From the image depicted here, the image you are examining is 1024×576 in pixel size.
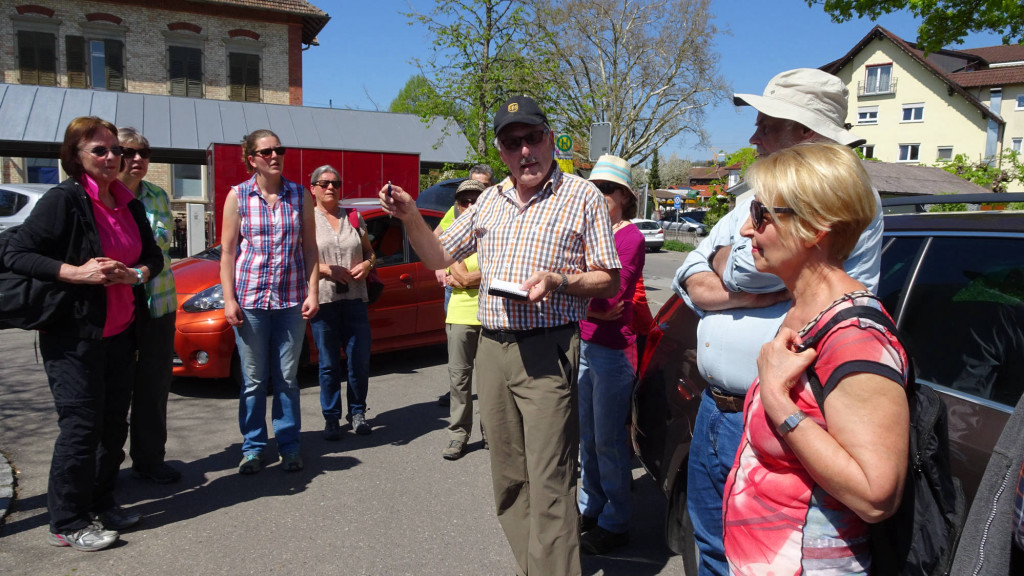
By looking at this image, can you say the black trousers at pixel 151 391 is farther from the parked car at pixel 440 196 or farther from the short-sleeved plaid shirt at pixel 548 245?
the parked car at pixel 440 196

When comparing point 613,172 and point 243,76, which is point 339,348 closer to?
point 613,172

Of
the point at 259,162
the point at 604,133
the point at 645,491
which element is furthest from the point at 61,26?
the point at 645,491

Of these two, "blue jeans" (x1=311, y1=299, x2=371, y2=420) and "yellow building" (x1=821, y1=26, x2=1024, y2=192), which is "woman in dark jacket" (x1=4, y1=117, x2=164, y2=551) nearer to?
"blue jeans" (x1=311, y1=299, x2=371, y2=420)

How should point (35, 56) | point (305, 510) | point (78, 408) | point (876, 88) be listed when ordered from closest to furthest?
point (78, 408)
point (305, 510)
point (35, 56)
point (876, 88)

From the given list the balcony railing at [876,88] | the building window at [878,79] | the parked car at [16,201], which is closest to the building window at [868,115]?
the balcony railing at [876,88]

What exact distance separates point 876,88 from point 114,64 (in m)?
44.0

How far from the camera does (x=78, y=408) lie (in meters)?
3.25

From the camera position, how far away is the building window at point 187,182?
1017 inches

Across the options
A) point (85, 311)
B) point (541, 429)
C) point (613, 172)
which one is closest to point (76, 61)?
point (85, 311)

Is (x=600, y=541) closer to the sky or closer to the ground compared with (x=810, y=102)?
closer to the ground

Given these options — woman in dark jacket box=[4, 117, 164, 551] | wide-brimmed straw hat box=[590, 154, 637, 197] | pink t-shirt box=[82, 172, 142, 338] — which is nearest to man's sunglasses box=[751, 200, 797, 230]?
wide-brimmed straw hat box=[590, 154, 637, 197]

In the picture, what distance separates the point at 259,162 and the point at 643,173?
122 feet

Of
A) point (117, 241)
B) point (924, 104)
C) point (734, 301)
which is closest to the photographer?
point (734, 301)

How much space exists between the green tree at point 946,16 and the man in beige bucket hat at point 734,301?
30.7ft
